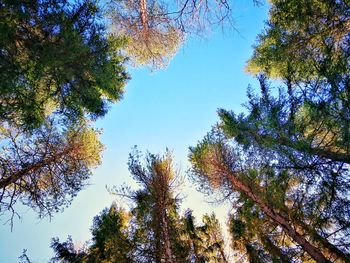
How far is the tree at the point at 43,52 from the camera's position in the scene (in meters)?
6.38

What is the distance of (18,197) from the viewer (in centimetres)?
888

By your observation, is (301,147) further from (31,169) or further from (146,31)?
(31,169)

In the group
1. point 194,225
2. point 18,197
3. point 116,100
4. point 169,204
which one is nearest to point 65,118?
point 18,197

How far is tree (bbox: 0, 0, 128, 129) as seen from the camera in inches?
251

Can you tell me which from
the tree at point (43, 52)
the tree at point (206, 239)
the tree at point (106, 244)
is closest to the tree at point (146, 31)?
the tree at point (43, 52)

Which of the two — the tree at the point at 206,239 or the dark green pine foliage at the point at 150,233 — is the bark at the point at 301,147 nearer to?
the dark green pine foliage at the point at 150,233

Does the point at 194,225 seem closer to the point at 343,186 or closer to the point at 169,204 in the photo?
the point at 169,204

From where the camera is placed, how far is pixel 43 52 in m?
6.78

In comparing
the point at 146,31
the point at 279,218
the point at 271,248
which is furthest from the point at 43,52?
the point at 271,248

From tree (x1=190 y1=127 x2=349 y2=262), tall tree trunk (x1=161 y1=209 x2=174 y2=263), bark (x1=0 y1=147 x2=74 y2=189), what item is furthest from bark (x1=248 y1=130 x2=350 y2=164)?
bark (x1=0 y1=147 x2=74 y2=189)

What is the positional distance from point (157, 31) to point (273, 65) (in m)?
5.39

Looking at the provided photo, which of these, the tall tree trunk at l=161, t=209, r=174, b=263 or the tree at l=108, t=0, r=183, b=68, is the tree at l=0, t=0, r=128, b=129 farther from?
the tall tree trunk at l=161, t=209, r=174, b=263

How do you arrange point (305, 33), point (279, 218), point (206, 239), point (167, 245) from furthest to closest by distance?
point (206, 239) → point (279, 218) → point (305, 33) → point (167, 245)

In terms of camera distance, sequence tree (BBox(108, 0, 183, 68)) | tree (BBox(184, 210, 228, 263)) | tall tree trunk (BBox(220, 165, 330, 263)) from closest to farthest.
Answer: tree (BBox(108, 0, 183, 68)) < tall tree trunk (BBox(220, 165, 330, 263)) < tree (BBox(184, 210, 228, 263))
